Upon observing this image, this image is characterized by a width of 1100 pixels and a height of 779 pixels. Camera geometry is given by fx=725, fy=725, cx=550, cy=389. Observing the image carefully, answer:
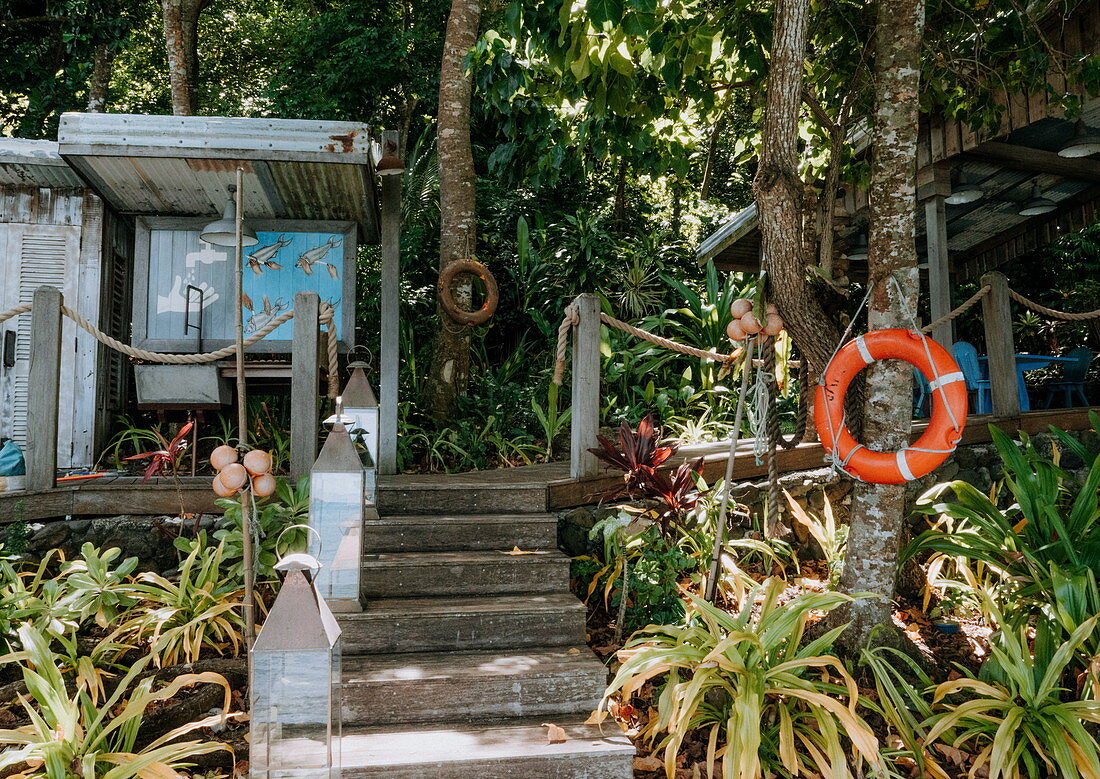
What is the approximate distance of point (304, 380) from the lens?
3889 mm

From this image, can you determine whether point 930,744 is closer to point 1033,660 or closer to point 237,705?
point 1033,660

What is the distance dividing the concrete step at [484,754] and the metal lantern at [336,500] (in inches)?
23.0

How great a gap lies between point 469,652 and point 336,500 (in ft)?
2.97

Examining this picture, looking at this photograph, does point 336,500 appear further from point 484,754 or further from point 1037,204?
point 1037,204

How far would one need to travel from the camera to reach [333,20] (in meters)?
9.66

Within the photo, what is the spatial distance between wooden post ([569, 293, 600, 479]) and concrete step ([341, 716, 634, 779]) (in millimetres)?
1679

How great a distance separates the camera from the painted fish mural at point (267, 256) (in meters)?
5.41

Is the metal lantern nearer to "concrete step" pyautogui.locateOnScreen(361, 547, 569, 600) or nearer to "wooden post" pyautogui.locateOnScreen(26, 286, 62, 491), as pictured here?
"concrete step" pyautogui.locateOnScreen(361, 547, 569, 600)

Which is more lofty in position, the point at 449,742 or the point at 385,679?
the point at 385,679

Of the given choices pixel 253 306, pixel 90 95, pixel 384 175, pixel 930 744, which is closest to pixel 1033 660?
pixel 930 744

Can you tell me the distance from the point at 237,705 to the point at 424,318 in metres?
5.14

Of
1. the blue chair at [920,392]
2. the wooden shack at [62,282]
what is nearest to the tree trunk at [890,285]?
the blue chair at [920,392]

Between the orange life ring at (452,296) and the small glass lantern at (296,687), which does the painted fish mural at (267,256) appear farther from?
the small glass lantern at (296,687)

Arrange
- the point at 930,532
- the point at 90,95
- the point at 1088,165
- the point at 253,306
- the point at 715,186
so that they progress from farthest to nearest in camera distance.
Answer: the point at 715,186 → the point at 90,95 → the point at 1088,165 → the point at 253,306 → the point at 930,532
